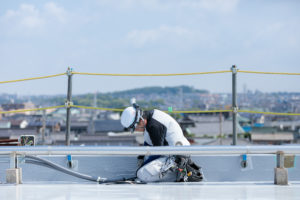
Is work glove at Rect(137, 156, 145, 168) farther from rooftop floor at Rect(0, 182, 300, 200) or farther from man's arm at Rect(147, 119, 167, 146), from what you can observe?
rooftop floor at Rect(0, 182, 300, 200)

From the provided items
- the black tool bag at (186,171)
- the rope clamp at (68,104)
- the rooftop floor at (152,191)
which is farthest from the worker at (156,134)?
the rope clamp at (68,104)

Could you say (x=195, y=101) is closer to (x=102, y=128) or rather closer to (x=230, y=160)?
(x=230, y=160)

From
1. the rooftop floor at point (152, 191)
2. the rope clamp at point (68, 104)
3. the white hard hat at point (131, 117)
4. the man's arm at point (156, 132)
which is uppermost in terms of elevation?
the rope clamp at point (68, 104)

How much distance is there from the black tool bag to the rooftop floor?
19 centimetres

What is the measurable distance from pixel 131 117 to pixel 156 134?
36 centimetres

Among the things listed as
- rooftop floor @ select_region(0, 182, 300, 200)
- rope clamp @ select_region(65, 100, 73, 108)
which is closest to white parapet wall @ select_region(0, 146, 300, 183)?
rooftop floor @ select_region(0, 182, 300, 200)

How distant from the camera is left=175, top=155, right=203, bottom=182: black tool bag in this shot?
421 cm

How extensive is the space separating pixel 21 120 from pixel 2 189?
48119mm

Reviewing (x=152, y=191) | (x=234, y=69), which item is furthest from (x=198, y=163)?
(x=234, y=69)

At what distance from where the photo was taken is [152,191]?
3.66m

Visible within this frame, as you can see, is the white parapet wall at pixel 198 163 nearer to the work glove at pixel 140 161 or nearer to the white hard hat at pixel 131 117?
the work glove at pixel 140 161

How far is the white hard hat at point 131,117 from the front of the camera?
175 inches

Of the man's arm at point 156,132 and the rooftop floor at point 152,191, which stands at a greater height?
the man's arm at point 156,132

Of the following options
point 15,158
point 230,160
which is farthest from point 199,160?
point 15,158
